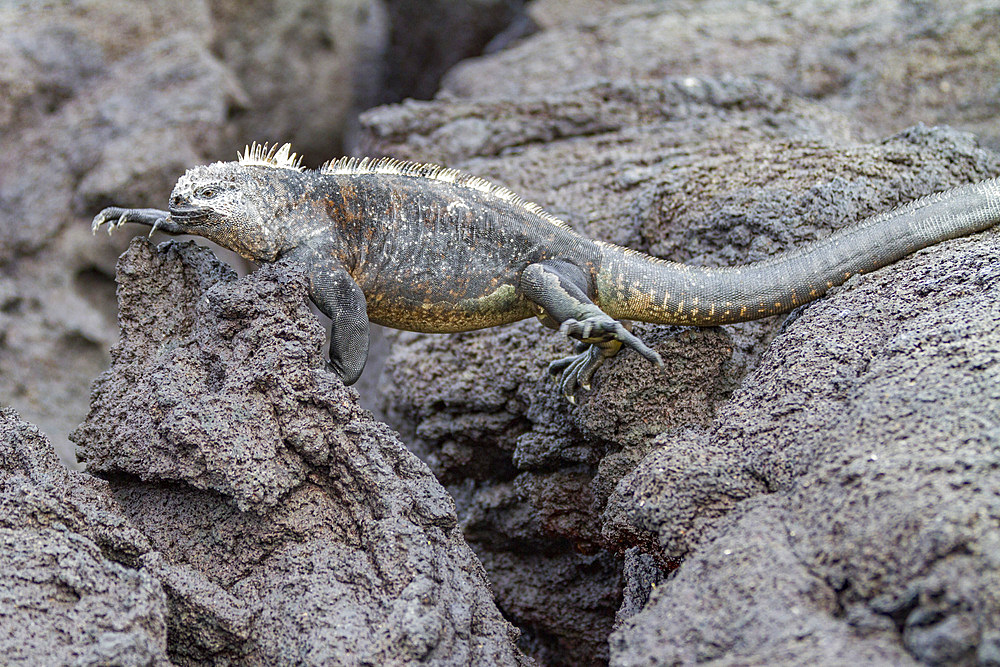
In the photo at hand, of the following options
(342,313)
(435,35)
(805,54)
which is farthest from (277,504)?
(435,35)

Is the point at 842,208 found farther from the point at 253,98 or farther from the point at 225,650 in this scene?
the point at 253,98

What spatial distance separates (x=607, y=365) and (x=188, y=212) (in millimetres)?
1952

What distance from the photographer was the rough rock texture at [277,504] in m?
2.66

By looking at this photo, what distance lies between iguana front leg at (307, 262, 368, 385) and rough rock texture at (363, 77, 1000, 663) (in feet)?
3.58

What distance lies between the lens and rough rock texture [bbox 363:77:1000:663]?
3.79 metres

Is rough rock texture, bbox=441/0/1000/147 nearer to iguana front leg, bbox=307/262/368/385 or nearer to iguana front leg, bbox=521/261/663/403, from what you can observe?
iguana front leg, bbox=521/261/663/403

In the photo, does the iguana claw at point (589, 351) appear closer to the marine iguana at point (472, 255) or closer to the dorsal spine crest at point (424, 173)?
the marine iguana at point (472, 255)

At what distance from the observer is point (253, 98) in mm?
9227

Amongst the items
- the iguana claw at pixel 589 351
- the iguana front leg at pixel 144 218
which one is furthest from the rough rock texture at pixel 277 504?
the iguana claw at pixel 589 351

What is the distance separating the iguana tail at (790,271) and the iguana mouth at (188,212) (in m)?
1.79

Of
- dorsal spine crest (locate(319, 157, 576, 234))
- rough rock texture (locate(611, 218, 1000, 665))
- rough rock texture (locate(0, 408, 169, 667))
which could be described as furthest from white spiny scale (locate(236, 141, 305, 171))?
rough rock texture (locate(611, 218, 1000, 665))

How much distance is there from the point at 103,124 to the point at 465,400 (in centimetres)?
478

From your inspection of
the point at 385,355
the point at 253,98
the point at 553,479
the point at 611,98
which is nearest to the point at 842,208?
the point at 553,479

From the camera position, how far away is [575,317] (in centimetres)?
362
